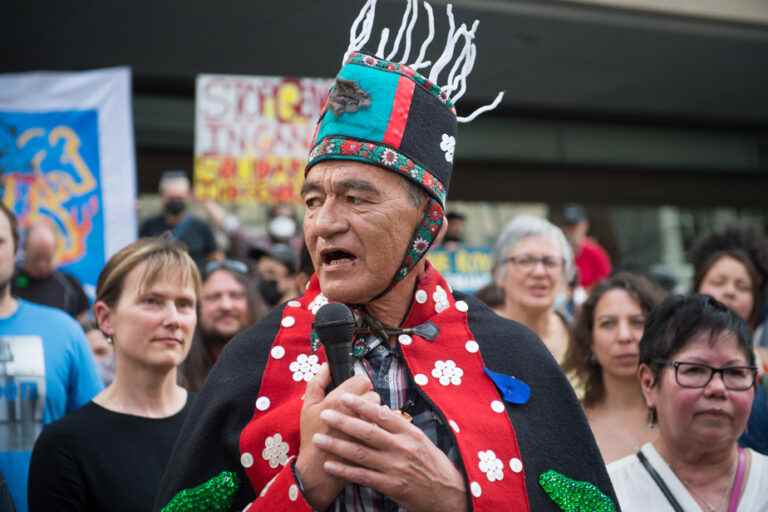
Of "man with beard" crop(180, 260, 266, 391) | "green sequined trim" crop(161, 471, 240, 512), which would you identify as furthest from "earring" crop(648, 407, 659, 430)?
"man with beard" crop(180, 260, 266, 391)

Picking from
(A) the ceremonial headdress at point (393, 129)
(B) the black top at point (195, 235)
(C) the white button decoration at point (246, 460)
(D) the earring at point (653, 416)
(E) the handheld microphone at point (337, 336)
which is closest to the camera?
(E) the handheld microphone at point (337, 336)

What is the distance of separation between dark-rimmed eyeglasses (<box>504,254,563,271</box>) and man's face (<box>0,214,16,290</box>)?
8.08 ft

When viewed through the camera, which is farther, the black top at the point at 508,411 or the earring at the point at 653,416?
the earring at the point at 653,416

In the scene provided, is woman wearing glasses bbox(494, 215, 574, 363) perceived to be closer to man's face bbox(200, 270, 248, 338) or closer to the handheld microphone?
man's face bbox(200, 270, 248, 338)

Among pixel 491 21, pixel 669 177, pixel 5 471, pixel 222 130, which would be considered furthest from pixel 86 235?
pixel 669 177

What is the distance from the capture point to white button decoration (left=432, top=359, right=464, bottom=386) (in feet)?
8.23

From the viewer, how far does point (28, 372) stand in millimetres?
4133

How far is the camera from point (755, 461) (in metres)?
3.30

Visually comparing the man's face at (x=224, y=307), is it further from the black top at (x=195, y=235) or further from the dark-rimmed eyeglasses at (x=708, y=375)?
the dark-rimmed eyeglasses at (x=708, y=375)

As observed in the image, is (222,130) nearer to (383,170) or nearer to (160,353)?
A: (160,353)

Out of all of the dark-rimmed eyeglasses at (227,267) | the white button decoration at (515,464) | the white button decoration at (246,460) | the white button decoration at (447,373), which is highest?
the dark-rimmed eyeglasses at (227,267)

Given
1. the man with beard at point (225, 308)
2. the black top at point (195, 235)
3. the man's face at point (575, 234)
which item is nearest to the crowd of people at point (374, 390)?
the man with beard at point (225, 308)

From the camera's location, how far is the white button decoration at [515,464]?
8.01 ft

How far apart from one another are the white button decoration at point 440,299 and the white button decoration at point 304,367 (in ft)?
1.19
